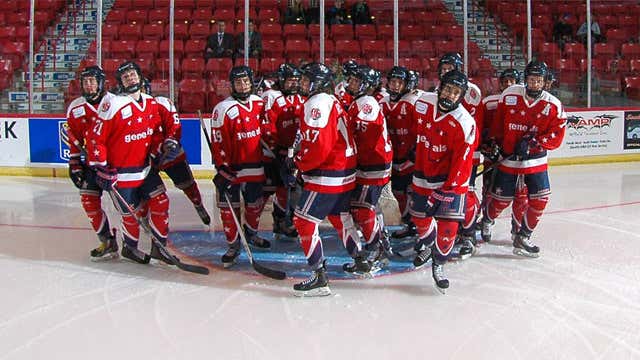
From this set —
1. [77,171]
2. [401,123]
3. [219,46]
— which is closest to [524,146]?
[401,123]

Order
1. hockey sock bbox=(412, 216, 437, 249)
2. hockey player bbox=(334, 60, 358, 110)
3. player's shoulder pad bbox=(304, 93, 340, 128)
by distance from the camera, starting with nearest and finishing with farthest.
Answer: player's shoulder pad bbox=(304, 93, 340, 128)
hockey sock bbox=(412, 216, 437, 249)
hockey player bbox=(334, 60, 358, 110)

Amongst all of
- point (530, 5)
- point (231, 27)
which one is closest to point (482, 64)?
point (530, 5)

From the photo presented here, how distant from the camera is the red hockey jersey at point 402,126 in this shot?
464 cm

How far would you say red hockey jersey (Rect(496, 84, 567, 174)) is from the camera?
4.51m

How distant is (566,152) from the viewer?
28.0ft

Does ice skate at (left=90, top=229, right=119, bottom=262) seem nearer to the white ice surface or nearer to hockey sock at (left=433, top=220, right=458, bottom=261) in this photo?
the white ice surface

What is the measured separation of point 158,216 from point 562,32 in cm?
628

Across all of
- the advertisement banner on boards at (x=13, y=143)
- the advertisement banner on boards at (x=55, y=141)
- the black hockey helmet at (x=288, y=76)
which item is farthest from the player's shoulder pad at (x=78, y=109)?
the advertisement banner on boards at (x=13, y=143)

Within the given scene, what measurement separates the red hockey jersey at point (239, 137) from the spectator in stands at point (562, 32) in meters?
5.43

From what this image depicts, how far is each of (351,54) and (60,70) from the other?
3291 millimetres

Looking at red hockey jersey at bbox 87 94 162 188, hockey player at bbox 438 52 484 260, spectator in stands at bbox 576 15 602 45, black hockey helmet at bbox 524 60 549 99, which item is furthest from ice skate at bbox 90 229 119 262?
spectator in stands at bbox 576 15 602 45

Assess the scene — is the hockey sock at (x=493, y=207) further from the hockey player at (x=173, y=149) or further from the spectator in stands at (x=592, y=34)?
the spectator in stands at (x=592, y=34)

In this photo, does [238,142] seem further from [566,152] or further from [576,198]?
[566,152]

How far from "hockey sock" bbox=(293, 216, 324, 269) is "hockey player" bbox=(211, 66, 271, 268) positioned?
2.48 feet
